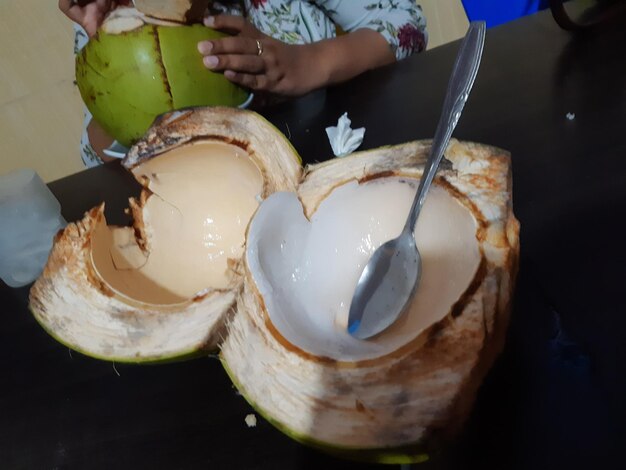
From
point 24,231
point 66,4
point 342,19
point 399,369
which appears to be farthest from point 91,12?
point 399,369

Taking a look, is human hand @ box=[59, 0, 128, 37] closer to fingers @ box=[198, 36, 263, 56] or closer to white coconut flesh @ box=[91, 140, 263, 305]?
fingers @ box=[198, 36, 263, 56]

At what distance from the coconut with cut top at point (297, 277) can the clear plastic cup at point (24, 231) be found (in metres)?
0.27

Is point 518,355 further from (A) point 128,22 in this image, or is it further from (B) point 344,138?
(A) point 128,22

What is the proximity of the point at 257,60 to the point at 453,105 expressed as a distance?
0.44 metres

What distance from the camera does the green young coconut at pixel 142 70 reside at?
2.28ft

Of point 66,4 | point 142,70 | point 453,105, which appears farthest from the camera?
point 66,4

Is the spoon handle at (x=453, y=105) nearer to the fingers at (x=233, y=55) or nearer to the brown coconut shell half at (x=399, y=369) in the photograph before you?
the brown coconut shell half at (x=399, y=369)

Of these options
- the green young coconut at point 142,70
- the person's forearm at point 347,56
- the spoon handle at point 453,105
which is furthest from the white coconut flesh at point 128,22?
the spoon handle at point 453,105

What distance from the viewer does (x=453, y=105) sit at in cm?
47

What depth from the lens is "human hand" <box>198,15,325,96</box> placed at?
748 millimetres

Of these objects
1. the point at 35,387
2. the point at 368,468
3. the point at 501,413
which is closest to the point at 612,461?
the point at 501,413

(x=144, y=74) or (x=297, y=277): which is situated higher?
(x=144, y=74)

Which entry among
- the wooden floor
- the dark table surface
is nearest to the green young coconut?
the dark table surface

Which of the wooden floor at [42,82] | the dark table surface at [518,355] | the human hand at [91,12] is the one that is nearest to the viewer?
the dark table surface at [518,355]
